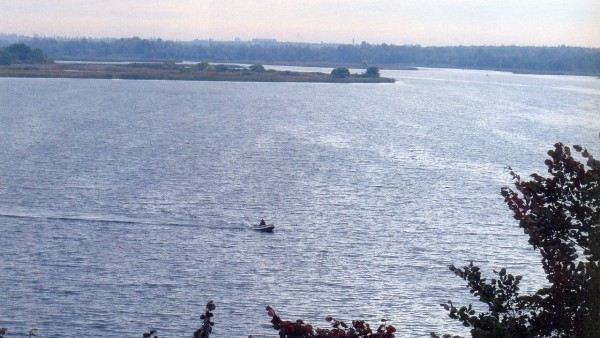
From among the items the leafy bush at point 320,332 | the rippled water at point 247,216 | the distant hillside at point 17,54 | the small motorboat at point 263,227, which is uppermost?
the leafy bush at point 320,332

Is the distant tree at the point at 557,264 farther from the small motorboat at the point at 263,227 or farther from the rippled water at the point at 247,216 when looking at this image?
the small motorboat at the point at 263,227

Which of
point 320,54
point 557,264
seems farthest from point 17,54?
point 557,264

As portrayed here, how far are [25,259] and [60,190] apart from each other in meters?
8.57

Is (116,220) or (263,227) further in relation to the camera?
(116,220)

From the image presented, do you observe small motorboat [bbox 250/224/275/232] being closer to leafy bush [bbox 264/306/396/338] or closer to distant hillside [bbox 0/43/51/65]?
leafy bush [bbox 264/306/396/338]

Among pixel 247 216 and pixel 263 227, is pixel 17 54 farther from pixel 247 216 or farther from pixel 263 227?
pixel 263 227

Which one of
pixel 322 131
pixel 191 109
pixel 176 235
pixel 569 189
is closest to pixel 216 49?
pixel 191 109

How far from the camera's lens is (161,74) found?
96.1m

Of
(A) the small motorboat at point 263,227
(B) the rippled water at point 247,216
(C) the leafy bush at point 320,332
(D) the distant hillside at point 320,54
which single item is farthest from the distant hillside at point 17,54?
(C) the leafy bush at point 320,332

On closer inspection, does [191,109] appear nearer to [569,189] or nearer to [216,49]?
[569,189]

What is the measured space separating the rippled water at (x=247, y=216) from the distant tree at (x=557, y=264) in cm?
1003

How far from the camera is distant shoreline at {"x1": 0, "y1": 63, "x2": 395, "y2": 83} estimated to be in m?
94.4

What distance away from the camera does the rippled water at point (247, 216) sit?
18.1m

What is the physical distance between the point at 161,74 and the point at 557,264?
9163cm
